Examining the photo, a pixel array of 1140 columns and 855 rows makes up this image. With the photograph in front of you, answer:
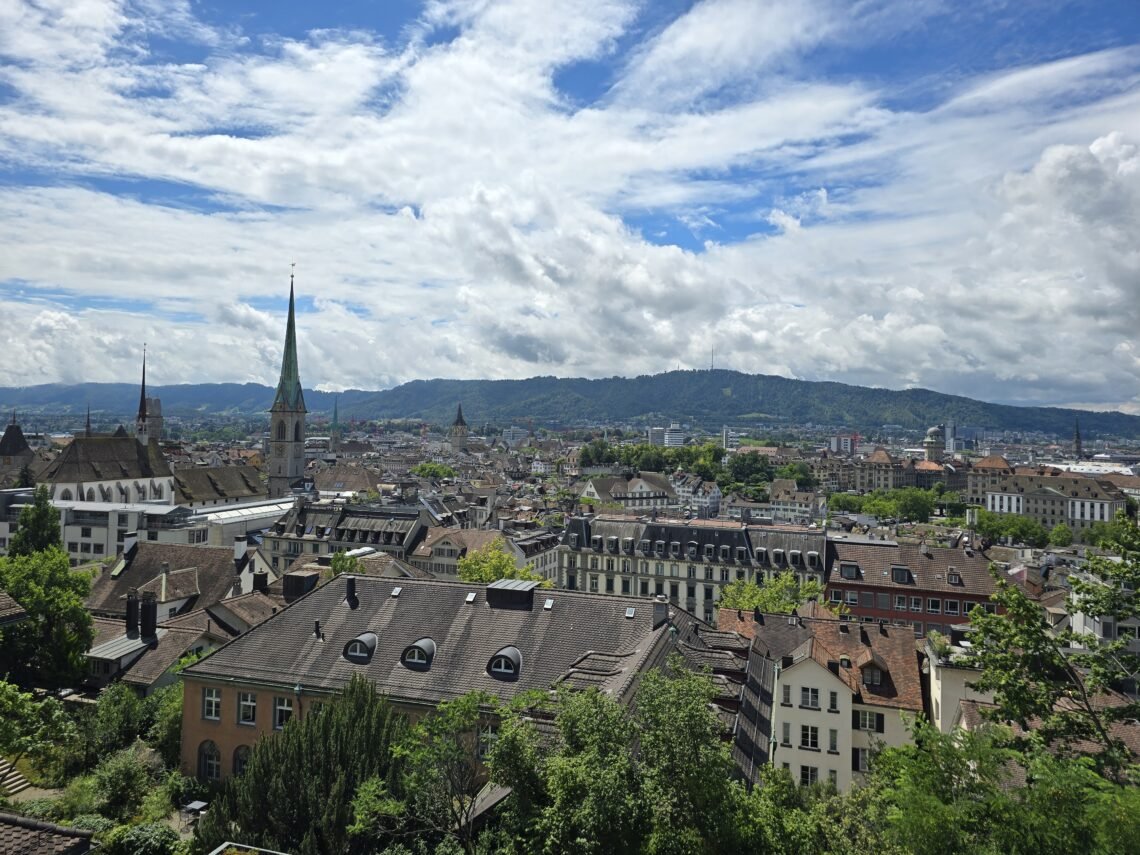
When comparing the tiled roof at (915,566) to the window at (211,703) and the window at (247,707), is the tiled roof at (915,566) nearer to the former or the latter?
the window at (247,707)

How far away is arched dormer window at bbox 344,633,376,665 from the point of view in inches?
1110

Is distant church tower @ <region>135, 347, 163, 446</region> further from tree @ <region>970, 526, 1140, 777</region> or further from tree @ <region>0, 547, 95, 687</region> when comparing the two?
tree @ <region>970, 526, 1140, 777</region>

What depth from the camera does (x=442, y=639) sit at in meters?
28.2

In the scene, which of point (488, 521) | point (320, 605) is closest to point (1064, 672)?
point (320, 605)

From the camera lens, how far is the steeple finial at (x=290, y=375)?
438ft

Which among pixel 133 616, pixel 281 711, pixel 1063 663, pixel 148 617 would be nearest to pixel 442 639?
pixel 281 711

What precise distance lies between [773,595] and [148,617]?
121 feet

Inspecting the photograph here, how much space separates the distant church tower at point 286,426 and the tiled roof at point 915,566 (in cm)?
9626

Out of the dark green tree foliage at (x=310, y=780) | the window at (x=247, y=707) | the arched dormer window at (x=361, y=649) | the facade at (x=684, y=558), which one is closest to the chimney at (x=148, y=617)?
the window at (x=247, y=707)

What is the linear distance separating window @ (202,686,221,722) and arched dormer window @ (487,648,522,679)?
35.2ft

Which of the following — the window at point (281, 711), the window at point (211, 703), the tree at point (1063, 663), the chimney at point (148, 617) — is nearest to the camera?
the tree at point (1063, 663)

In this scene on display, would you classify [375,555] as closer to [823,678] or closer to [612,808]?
[823,678]

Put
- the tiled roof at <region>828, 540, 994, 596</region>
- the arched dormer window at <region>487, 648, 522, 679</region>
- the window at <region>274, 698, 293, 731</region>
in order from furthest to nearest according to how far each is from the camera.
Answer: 1. the tiled roof at <region>828, 540, 994, 596</region>
2. the window at <region>274, 698, 293, 731</region>
3. the arched dormer window at <region>487, 648, 522, 679</region>

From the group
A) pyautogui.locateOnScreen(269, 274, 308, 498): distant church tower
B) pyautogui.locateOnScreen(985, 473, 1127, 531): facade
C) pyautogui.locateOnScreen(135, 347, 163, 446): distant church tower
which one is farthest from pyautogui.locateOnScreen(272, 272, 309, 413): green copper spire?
pyautogui.locateOnScreen(985, 473, 1127, 531): facade
